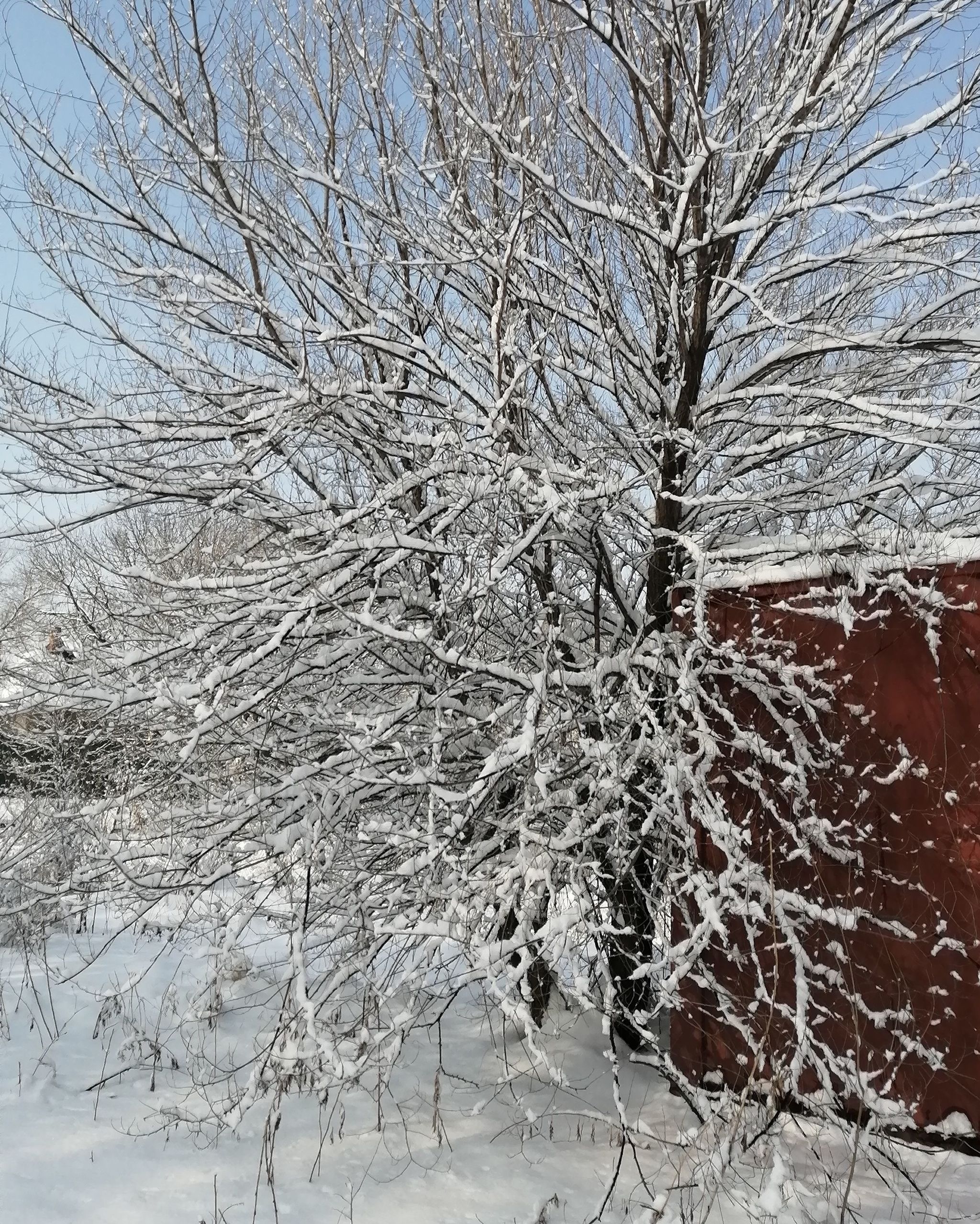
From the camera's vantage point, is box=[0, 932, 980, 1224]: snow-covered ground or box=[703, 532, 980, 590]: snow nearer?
box=[0, 932, 980, 1224]: snow-covered ground

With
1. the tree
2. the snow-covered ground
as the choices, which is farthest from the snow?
the snow-covered ground

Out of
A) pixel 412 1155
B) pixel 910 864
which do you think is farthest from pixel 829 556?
pixel 412 1155

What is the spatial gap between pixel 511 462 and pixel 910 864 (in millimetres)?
2023

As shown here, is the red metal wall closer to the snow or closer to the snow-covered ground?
the snow

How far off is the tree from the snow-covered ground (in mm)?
311

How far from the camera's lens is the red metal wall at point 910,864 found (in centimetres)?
323

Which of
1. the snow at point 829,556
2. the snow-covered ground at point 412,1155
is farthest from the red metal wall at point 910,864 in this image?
the snow-covered ground at point 412,1155

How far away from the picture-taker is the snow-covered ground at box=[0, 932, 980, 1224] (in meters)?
2.82

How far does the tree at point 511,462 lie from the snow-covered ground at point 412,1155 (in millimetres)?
311

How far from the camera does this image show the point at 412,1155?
3.23 m

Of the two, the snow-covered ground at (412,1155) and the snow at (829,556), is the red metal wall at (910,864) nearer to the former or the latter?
the snow at (829,556)

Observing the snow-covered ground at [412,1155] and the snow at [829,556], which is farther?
the snow at [829,556]

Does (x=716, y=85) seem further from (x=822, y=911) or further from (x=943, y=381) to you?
(x=822, y=911)

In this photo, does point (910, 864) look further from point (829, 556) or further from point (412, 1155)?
point (412, 1155)
